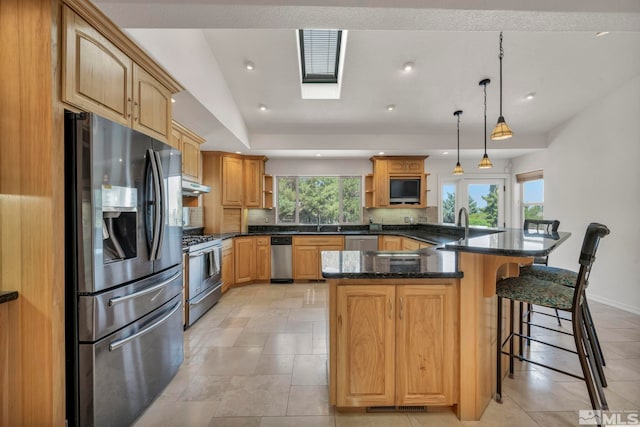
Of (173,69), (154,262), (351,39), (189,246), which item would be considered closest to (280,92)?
(351,39)

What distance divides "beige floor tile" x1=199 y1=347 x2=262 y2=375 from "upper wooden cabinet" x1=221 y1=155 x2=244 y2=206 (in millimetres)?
2666

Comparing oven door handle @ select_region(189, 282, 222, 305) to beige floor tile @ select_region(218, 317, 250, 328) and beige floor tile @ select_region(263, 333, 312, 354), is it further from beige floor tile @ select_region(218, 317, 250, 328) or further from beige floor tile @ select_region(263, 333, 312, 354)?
beige floor tile @ select_region(263, 333, 312, 354)

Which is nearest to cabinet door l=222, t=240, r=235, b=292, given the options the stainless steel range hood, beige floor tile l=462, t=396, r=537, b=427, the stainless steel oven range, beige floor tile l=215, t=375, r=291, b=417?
the stainless steel oven range

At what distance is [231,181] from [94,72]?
126 inches

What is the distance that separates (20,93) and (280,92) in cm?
281

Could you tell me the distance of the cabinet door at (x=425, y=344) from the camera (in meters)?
1.58

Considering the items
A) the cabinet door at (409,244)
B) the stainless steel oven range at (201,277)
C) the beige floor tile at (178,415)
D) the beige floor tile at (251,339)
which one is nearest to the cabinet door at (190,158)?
the stainless steel oven range at (201,277)

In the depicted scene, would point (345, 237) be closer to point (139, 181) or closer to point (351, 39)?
point (351, 39)

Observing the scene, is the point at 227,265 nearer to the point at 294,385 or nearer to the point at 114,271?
the point at 294,385

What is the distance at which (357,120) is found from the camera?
14.1ft

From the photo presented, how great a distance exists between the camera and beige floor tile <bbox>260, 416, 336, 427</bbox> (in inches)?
61.1

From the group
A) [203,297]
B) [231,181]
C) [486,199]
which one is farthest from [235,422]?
[486,199]

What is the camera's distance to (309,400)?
5.75ft

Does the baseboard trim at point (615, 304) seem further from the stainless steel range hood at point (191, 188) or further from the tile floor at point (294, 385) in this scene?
the stainless steel range hood at point (191, 188)
